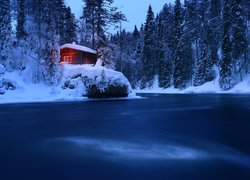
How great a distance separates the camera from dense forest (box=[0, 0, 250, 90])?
36000 millimetres

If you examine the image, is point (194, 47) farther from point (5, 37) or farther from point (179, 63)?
point (5, 37)

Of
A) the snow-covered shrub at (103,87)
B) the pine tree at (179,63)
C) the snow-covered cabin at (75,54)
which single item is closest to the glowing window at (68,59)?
the snow-covered cabin at (75,54)

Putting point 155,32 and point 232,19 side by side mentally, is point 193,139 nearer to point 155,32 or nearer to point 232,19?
point 232,19

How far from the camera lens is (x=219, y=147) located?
8.53m

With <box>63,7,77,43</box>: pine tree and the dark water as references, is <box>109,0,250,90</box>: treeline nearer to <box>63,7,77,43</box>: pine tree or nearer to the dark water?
<box>63,7,77,43</box>: pine tree

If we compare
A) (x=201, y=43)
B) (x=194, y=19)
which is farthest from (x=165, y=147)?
(x=194, y=19)

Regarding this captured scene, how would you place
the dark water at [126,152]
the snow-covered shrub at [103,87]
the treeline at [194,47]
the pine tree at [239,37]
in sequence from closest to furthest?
the dark water at [126,152] → the snow-covered shrub at [103,87] → the pine tree at [239,37] → the treeline at [194,47]

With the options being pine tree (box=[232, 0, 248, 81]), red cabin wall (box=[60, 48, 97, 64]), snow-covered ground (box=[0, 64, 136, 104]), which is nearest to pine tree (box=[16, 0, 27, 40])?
red cabin wall (box=[60, 48, 97, 64])

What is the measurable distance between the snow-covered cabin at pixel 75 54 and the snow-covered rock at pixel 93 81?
6842 millimetres

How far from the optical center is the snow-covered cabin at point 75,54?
4075 centimetres

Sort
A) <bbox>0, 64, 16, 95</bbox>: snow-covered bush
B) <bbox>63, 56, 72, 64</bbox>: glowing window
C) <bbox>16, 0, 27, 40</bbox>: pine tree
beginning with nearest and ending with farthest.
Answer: <bbox>0, 64, 16, 95</bbox>: snow-covered bush, <bbox>16, 0, 27, 40</bbox>: pine tree, <bbox>63, 56, 72, 64</bbox>: glowing window

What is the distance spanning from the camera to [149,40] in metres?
73.1

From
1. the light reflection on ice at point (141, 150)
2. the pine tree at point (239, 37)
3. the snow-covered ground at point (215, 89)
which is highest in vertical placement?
the pine tree at point (239, 37)

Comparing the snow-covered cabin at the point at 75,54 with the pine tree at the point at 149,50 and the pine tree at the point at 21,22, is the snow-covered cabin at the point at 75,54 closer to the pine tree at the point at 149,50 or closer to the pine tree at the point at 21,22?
the pine tree at the point at 21,22
